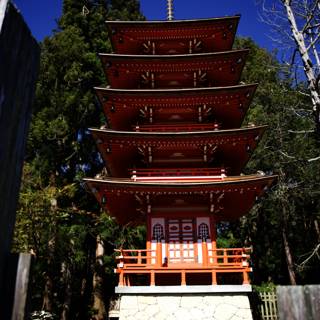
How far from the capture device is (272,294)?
51.6 feet

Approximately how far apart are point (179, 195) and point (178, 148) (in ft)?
6.58

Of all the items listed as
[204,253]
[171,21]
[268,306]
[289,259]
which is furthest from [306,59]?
[289,259]

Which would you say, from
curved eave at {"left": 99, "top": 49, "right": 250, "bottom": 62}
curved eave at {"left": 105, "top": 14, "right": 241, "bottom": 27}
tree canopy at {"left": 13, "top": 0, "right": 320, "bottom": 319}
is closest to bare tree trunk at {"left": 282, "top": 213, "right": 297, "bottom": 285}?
tree canopy at {"left": 13, "top": 0, "right": 320, "bottom": 319}

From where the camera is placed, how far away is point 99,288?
59.8ft

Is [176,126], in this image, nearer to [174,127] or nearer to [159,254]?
[174,127]

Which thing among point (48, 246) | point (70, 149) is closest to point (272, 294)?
point (48, 246)

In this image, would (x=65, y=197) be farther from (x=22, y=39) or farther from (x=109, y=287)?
(x=22, y=39)

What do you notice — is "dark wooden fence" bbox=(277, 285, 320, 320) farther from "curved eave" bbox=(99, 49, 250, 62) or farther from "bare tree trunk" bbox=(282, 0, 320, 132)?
"curved eave" bbox=(99, 49, 250, 62)

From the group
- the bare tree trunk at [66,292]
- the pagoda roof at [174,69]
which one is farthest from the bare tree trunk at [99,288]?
the pagoda roof at [174,69]

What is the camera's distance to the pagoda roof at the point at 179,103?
13.4 metres

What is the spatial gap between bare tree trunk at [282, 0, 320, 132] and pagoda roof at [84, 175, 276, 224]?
3430 mm

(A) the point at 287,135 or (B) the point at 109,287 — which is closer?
(B) the point at 109,287

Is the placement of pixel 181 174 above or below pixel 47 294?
above

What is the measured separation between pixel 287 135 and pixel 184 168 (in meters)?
12.3
